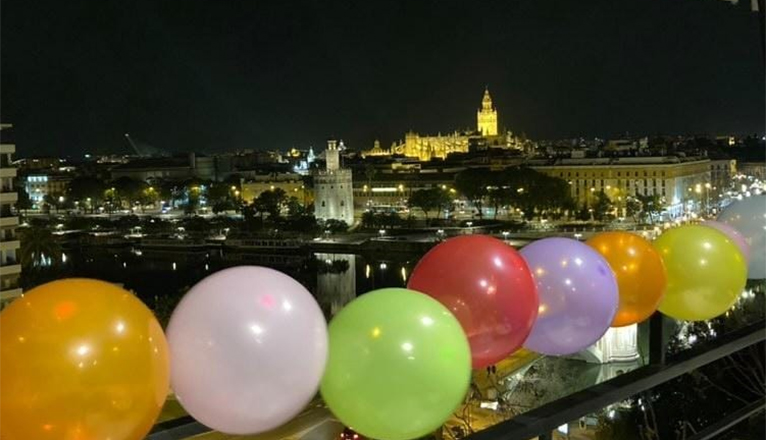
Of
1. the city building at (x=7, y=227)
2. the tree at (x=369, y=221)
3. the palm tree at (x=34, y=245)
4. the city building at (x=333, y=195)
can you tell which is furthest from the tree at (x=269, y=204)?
the city building at (x=7, y=227)

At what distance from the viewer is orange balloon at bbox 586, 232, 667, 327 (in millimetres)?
1143

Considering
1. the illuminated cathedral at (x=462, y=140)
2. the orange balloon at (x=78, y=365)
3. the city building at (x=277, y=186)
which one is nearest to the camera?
the orange balloon at (x=78, y=365)

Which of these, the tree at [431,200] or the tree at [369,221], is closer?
the tree at [369,221]

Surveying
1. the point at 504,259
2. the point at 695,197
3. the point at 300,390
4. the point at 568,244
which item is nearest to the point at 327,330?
the point at 300,390

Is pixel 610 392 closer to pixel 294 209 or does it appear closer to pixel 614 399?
pixel 614 399

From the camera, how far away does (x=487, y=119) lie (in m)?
48.6

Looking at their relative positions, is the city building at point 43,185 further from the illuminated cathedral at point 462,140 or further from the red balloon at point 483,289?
the red balloon at point 483,289

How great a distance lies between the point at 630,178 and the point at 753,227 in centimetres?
2397

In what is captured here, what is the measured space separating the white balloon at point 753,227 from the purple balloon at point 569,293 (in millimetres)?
471

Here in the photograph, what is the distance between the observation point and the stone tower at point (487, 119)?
48.4 meters

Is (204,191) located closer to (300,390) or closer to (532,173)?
(532,173)

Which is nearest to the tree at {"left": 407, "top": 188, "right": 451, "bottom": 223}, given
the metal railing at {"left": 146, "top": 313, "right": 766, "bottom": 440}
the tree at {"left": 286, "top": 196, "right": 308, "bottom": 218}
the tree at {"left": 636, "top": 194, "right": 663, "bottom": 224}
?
the tree at {"left": 286, "top": 196, "right": 308, "bottom": 218}

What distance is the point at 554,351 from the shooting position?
1131mm

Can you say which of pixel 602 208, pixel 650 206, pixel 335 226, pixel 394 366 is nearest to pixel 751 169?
pixel 650 206
